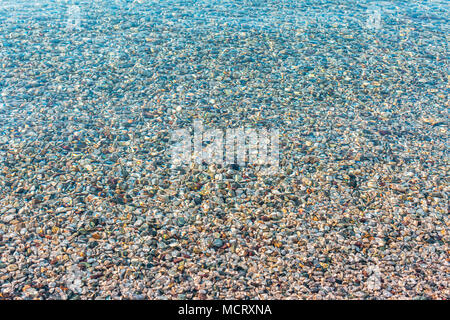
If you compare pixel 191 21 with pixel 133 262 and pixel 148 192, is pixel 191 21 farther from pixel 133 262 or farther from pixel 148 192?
pixel 133 262

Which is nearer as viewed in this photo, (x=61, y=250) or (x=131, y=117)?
(x=61, y=250)

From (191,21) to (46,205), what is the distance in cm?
684

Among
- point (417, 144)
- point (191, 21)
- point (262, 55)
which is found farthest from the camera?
point (191, 21)

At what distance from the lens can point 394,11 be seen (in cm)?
1188

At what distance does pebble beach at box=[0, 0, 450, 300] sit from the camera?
471cm

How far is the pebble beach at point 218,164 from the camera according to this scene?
4715mm

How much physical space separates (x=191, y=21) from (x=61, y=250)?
7.51 m

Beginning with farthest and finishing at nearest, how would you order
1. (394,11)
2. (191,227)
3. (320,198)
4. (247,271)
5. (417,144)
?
(394,11) < (417,144) < (320,198) < (191,227) < (247,271)

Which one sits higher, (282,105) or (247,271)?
(282,105)

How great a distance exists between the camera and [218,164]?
632 centimetres

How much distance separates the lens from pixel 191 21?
1068cm

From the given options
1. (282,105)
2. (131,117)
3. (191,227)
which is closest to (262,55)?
(282,105)

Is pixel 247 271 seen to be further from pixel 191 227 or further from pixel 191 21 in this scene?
pixel 191 21

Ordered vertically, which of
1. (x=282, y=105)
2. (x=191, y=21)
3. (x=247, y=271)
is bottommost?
(x=247, y=271)
